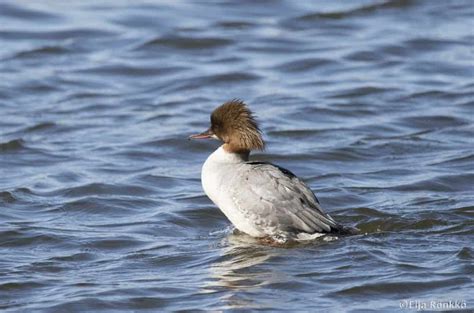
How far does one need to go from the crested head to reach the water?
75 centimetres

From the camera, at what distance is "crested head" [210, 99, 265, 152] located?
9.38m

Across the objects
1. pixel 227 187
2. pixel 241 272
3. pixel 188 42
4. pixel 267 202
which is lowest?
pixel 241 272

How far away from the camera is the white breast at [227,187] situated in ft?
29.6

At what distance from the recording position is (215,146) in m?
12.2

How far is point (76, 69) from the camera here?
15.1 metres

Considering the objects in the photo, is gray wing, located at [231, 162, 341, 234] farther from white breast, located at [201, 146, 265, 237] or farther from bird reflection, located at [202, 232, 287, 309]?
bird reflection, located at [202, 232, 287, 309]

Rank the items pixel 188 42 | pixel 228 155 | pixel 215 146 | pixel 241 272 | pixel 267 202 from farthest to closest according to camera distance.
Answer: pixel 188 42
pixel 215 146
pixel 228 155
pixel 267 202
pixel 241 272

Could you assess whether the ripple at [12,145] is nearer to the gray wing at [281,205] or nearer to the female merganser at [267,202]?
the female merganser at [267,202]

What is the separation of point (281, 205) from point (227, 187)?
0.44 m

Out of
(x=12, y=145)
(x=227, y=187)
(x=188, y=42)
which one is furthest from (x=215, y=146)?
(x=188, y=42)

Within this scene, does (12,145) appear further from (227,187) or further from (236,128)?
(227,187)

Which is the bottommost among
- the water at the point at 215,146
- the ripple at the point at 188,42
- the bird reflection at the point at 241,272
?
the bird reflection at the point at 241,272

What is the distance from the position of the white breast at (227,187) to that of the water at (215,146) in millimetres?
186

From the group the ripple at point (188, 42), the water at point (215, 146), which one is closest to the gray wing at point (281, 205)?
the water at point (215, 146)
